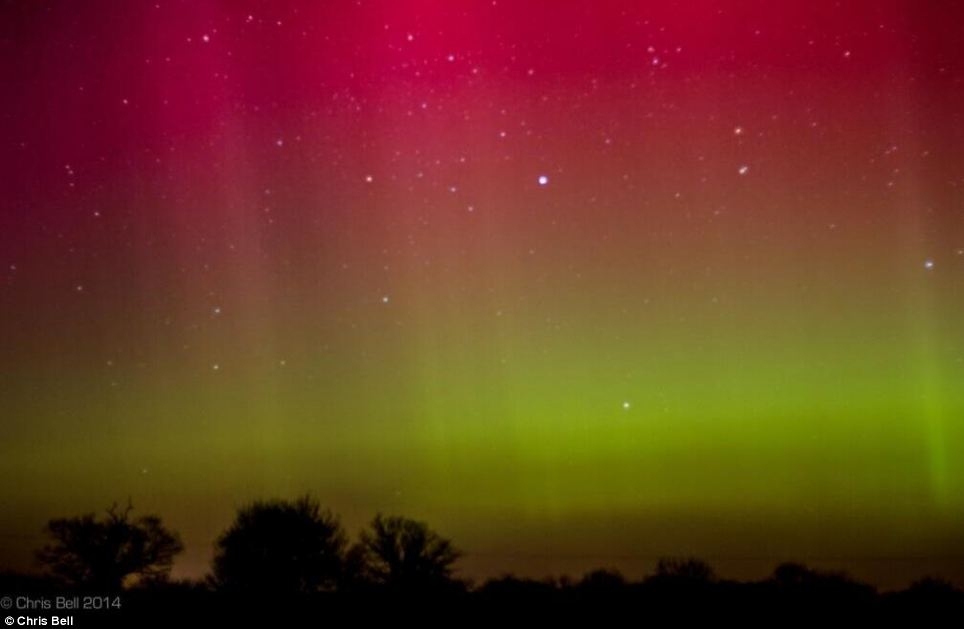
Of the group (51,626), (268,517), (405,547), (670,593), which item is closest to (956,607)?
(670,593)

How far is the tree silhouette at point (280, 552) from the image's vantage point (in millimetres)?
24734

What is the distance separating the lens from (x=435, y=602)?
16281 mm

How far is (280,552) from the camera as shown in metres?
25.9

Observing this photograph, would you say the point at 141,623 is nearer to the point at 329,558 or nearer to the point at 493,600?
the point at 493,600

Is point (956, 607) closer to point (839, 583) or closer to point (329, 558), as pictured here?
point (839, 583)

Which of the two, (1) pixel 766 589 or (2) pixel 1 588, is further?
(2) pixel 1 588

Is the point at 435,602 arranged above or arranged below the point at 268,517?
below

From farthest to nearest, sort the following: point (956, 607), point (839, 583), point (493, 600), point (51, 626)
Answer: point (839, 583) → point (493, 600) → point (956, 607) → point (51, 626)

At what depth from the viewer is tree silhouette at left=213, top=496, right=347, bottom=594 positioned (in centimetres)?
2473

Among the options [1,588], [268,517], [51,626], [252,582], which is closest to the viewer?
[51,626]

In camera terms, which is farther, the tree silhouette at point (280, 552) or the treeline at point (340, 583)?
the tree silhouette at point (280, 552)

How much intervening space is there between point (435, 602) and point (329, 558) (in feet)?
33.2

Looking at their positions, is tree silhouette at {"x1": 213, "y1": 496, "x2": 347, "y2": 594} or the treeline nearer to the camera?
the treeline

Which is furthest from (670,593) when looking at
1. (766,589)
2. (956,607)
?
(956,607)
